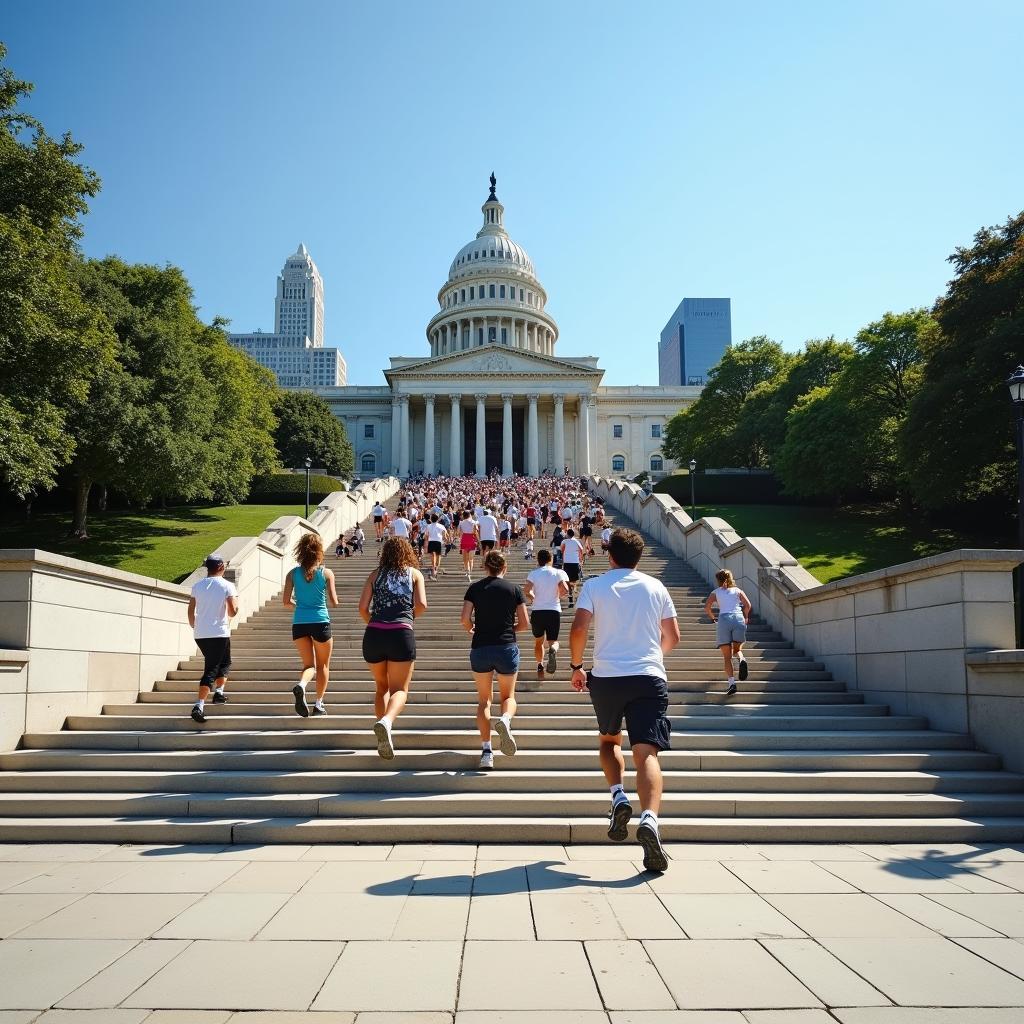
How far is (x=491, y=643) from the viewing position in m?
7.28

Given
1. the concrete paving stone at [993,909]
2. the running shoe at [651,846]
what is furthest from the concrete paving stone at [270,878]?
the concrete paving stone at [993,909]

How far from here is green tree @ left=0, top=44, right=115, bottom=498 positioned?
17.7 meters

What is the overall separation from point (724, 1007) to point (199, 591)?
23.3 feet

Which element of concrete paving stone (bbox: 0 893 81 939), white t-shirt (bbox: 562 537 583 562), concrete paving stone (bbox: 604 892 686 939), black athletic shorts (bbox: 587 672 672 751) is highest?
white t-shirt (bbox: 562 537 583 562)

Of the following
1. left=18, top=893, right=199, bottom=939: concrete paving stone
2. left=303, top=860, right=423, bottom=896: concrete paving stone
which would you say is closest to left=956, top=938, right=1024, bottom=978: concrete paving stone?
left=303, top=860, right=423, bottom=896: concrete paving stone

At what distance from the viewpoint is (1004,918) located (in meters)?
4.39

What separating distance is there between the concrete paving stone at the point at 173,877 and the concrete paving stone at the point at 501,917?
1.79m

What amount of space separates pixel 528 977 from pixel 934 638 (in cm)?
670

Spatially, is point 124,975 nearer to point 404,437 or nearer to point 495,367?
point 404,437

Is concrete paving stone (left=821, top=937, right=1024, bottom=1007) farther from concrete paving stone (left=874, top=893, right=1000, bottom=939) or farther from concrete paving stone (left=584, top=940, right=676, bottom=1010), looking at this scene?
concrete paving stone (left=584, top=940, right=676, bottom=1010)

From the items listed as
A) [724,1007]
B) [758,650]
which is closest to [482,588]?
[724,1007]

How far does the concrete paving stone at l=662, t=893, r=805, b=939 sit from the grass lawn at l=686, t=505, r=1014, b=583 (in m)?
21.4

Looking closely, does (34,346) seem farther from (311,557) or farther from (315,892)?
(315,892)

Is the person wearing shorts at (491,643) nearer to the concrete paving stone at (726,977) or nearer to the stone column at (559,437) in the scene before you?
the concrete paving stone at (726,977)
